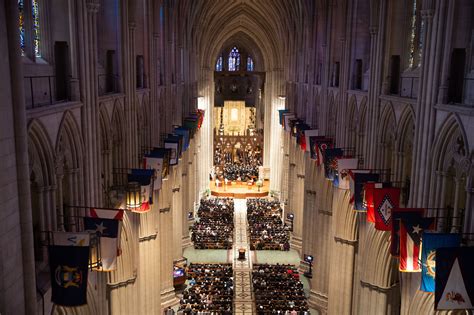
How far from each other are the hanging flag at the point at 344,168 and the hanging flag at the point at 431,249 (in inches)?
335

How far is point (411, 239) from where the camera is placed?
1389cm

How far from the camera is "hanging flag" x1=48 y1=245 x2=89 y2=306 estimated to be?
36.8 ft

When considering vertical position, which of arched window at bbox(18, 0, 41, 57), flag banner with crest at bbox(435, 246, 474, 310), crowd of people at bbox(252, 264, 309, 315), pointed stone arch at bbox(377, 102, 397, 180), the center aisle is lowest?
the center aisle

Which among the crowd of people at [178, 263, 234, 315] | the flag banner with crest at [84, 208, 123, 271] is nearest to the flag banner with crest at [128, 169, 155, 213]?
the flag banner with crest at [84, 208, 123, 271]

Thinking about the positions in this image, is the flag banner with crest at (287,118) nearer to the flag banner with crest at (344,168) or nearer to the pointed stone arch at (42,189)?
the flag banner with crest at (344,168)

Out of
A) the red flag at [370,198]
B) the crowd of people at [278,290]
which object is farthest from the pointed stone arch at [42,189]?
the crowd of people at [278,290]

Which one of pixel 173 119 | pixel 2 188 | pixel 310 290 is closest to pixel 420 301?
pixel 2 188

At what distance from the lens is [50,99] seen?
1385cm

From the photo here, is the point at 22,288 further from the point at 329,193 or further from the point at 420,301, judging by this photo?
the point at 329,193

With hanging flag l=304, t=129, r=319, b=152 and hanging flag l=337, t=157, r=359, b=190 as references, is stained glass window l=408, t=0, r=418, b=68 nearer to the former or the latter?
hanging flag l=337, t=157, r=359, b=190

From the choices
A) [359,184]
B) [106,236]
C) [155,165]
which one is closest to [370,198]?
[359,184]

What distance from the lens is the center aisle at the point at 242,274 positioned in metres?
28.9

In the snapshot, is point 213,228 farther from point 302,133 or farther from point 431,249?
point 431,249

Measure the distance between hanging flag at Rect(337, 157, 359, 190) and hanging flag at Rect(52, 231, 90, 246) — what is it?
40.9 ft
